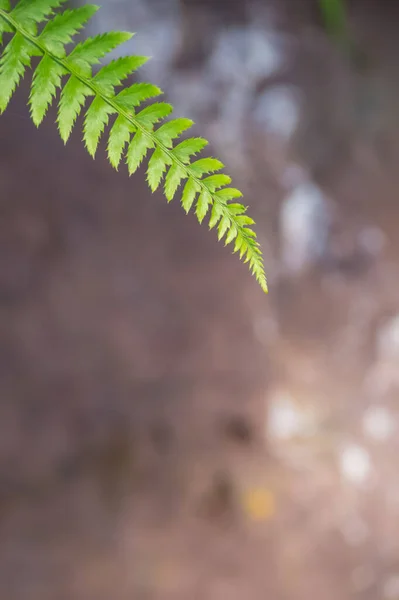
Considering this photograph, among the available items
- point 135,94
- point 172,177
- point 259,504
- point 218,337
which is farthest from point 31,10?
A: point 259,504

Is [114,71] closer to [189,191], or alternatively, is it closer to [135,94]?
[135,94]

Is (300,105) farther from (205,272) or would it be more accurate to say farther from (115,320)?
(115,320)

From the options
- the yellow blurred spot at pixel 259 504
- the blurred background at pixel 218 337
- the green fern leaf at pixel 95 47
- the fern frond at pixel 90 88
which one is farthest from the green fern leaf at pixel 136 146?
the yellow blurred spot at pixel 259 504

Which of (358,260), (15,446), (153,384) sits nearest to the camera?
(15,446)

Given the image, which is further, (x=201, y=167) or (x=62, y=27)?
(x=201, y=167)

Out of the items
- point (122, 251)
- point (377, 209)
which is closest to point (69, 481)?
point (122, 251)

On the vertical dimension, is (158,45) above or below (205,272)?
above

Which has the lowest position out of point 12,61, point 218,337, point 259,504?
point 12,61
